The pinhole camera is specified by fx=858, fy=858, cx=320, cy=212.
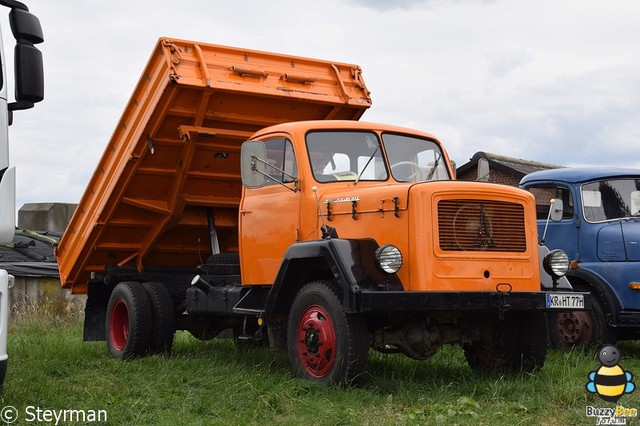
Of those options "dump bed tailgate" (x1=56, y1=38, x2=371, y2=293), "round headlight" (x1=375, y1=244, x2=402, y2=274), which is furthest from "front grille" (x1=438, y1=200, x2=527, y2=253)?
"dump bed tailgate" (x1=56, y1=38, x2=371, y2=293)

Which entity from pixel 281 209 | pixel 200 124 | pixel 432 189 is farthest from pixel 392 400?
pixel 200 124

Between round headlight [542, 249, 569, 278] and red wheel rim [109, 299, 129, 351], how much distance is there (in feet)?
15.0

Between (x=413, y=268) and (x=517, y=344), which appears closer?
(x=413, y=268)

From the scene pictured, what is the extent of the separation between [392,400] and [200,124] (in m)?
3.42

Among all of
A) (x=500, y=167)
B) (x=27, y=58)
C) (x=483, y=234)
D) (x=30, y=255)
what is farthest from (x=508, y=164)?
(x=27, y=58)

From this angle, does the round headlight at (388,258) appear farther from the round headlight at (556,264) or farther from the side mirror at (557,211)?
the side mirror at (557,211)

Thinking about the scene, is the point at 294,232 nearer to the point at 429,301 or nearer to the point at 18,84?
the point at 429,301

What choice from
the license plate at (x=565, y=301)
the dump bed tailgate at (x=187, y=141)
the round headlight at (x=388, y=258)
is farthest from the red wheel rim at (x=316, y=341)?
the dump bed tailgate at (x=187, y=141)

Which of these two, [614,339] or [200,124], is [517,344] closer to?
[614,339]

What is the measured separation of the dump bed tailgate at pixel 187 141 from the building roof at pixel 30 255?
12.5ft

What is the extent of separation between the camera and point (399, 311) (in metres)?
6.29

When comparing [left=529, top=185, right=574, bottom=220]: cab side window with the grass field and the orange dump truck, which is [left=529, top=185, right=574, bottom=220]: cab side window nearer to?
the grass field

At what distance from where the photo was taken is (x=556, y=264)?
700 cm

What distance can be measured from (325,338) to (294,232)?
3.67 feet
